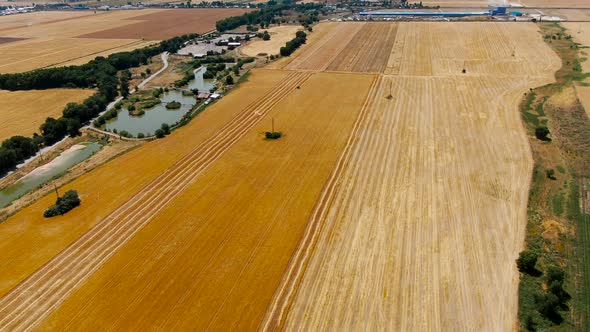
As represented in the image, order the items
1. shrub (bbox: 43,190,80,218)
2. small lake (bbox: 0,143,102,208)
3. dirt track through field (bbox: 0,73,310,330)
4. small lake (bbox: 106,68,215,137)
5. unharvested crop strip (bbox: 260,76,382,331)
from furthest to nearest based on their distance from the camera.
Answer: small lake (bbox: 106,68,215,137)
small lake (bbox: 0,143,102,208)
shrub (bbox: 43,190,80,218)
dirt track through field (bbox: 0,73,310,330)
unharvested crop strip (bbox: 260,76,382,331)

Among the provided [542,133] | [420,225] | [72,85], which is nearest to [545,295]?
[420,225]

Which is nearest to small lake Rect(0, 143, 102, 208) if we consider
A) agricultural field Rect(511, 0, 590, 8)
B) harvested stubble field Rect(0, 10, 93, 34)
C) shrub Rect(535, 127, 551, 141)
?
shrub Rect(535, 127, 551, 141)

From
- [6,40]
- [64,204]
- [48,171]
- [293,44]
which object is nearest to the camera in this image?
[64,204]

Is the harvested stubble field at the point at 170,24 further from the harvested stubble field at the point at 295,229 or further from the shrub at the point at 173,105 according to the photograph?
the harvested stubble field at the point at 295,229

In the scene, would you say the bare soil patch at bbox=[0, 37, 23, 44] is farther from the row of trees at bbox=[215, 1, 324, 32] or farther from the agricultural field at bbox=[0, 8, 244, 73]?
the row of trees at bbox=[215, 1, 324, 32]

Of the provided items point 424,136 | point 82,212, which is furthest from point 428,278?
point 82,212

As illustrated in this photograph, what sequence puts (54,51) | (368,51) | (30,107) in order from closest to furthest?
(30,107)
(368,51)
(54,51)

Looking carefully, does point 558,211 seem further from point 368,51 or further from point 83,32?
point 83,32
